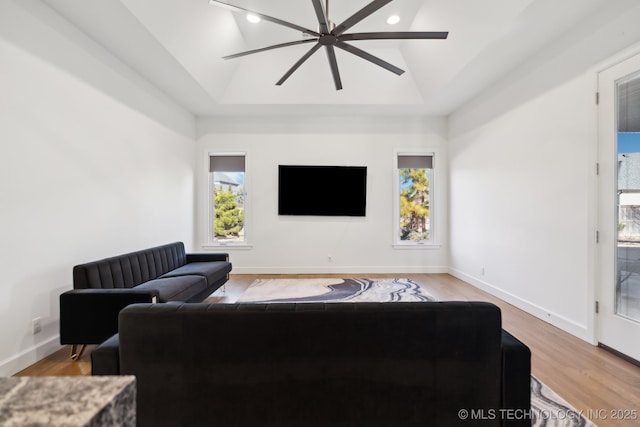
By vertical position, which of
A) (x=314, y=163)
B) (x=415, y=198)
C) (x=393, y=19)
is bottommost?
(x=415, y=198)

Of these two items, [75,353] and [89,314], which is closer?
[89,314]

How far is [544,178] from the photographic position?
10.3 feet

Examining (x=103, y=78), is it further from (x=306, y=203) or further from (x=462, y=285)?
(x=462, y=285)

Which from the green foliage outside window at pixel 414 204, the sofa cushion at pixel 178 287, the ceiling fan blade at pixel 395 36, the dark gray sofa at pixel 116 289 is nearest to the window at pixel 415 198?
the green foliage outside window at pixel 414 204

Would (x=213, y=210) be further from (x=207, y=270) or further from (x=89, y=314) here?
(x=89, y=314)

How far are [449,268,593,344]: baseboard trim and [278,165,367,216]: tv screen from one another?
91.5 inches

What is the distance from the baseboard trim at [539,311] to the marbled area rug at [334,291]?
0.94 meters

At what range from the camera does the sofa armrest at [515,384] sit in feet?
4.16

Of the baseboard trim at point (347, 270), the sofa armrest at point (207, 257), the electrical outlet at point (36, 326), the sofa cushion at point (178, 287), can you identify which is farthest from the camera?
the baseboard trim at point (347, 270)

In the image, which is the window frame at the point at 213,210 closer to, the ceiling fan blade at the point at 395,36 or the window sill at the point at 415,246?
the window sill at the point at 415,246

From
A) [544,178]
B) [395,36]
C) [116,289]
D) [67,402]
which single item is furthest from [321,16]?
[544,178]

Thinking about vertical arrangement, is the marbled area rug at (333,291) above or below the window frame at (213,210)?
below

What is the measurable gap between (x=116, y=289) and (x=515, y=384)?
288cm

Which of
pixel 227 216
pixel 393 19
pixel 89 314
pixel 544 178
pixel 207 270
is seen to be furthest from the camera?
pixel 227 216
